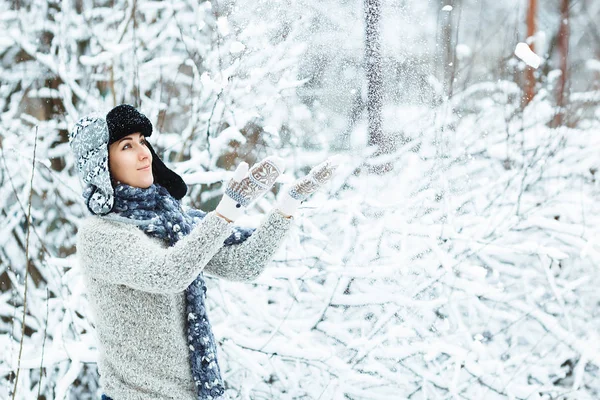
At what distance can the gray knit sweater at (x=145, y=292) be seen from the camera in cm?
123

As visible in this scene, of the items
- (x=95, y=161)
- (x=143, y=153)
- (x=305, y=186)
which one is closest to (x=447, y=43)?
(x=305, y=186)

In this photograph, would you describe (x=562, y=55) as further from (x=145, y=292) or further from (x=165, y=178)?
(x=145, y=292)

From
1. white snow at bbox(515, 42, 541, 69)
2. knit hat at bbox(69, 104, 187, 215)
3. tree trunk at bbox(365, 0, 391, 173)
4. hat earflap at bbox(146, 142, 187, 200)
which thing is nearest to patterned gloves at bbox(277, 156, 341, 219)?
hat earflap at bbox(146, 142, 187, 200)

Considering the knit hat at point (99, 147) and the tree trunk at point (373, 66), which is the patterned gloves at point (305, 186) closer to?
the knit hat at point (99, 147)

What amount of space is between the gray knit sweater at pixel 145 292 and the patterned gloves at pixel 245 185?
31 mm

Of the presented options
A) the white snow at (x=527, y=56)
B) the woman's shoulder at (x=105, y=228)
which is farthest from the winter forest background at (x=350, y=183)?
the woman's shoulder at (x=105, y=228)

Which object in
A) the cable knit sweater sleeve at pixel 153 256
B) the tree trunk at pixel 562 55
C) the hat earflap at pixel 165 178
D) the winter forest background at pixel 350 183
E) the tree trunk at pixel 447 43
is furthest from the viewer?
the tree trunk at pixel 562 55

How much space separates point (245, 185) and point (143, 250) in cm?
26

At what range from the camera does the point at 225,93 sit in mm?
2801

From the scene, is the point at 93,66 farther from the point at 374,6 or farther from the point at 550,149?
the point at 550,149

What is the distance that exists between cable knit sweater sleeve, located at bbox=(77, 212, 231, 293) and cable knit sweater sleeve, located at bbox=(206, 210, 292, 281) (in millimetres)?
179

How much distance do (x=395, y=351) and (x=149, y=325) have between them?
1.39 metres

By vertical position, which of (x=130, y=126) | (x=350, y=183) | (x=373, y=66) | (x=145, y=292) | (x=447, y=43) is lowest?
(x=350, y=183)

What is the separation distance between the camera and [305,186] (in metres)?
1.40
